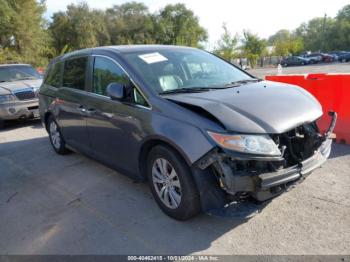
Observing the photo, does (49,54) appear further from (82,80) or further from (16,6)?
(82,80)

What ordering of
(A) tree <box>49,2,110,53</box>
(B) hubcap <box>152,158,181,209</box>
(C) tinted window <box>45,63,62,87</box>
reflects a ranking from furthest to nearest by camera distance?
(A) tree <box>49,2,110,53</box>
(C) tinted window <box>45,63,62,87</box>
(B) hubcap <box>152,158,181,209</box>

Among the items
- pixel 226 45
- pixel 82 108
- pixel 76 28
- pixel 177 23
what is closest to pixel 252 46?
pixel 226 45

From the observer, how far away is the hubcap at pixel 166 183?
10.4 feet

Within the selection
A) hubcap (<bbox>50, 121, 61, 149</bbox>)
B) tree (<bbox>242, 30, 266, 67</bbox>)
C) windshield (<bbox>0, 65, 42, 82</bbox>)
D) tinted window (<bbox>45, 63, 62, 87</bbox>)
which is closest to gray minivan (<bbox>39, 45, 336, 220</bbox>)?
tinted window (<bbox>45, 63, 62, 87</bbox>)

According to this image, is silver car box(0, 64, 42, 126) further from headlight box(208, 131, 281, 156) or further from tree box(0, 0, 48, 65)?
tree box(0, 0, 48, 65)

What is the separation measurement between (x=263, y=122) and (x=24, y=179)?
146 inches

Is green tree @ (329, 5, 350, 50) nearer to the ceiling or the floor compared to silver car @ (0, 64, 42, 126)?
nearer to the ceiling

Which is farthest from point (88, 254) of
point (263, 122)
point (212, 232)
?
point (263, 122)

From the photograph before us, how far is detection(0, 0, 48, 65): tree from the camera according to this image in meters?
30.2

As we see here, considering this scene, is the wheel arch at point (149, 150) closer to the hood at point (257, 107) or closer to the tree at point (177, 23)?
the hood at point (257, 107)

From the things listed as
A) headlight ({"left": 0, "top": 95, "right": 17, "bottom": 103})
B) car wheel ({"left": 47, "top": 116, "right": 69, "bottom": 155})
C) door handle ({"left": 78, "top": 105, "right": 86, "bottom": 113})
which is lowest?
car wheel ({"left": 47, "top": 116, "right": 69, "bottom": 155})

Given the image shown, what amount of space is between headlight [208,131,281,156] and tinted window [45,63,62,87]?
3645 mm

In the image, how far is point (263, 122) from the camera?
2.85 meters

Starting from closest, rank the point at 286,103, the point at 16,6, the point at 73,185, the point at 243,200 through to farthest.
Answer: the point at 243,200
the point at 286,103
the point at 73,185
the point at 16,6
